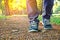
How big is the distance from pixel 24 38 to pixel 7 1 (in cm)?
174

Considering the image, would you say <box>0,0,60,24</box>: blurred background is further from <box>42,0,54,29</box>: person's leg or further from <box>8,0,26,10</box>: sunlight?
<box>42,0,54,29</box>: person's leg

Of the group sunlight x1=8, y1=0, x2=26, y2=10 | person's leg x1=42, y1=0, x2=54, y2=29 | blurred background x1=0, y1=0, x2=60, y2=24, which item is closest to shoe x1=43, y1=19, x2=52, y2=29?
person's leg x1=42, y1=0, x2=54, y2=29

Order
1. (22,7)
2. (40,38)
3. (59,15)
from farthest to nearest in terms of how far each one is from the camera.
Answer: (22,7), (59,15), (40,38)

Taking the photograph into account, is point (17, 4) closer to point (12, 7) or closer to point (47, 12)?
point (12, 7)

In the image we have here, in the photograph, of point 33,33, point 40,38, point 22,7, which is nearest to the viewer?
point 40,38

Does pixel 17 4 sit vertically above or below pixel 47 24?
above

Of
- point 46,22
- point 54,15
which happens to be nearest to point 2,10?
point 54,15

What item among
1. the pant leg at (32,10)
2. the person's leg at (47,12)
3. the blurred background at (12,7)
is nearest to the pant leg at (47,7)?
the person's leg at (47,12)

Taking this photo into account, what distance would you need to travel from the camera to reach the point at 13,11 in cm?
280

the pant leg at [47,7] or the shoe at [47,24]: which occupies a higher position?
the pant leg at [47,7]

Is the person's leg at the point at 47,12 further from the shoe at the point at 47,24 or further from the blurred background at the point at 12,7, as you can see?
the blurred background at the point at 12,7

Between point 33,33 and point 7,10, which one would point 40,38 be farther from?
point 7,10

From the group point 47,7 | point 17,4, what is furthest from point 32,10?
point 17,4

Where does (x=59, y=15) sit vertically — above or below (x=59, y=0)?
below
